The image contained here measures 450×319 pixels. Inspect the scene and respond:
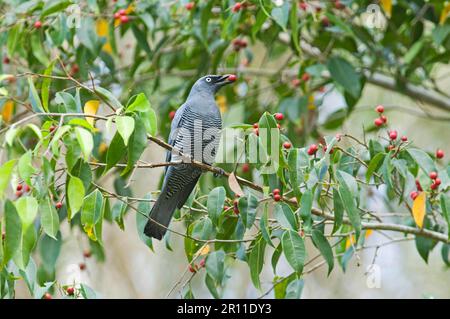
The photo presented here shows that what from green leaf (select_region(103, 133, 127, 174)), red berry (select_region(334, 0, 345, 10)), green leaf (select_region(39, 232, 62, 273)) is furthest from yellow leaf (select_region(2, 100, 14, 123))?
green leaf (select_region(103, 133, 127, 174))

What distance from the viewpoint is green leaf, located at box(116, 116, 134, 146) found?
2.79 metres

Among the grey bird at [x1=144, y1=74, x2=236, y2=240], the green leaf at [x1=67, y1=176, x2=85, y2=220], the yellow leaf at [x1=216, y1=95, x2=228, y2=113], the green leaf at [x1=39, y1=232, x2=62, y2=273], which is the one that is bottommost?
the yellow leaf at [x1=216, y1=95, x2=228, y2=113]

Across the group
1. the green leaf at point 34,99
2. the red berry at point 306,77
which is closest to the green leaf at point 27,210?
the green leaf at point 34,99

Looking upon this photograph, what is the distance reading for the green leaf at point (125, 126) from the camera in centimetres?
279

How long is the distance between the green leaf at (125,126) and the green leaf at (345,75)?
2.69 meters

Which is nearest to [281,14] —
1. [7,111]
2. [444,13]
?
[444,13]

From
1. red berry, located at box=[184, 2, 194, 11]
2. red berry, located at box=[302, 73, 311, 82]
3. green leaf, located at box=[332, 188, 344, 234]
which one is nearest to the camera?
green leaf, located at box=[332, 188, 344, 234]

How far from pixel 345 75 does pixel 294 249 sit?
2.42m

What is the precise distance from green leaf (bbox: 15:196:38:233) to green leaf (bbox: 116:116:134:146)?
0.40m

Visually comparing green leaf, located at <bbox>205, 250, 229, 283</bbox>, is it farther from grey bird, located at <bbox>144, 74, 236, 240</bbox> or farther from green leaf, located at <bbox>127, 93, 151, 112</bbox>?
green leaf, located at <bbox>127, 93, 151, 112</bbox>

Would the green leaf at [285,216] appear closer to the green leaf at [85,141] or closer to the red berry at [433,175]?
the red berry at [433,175]

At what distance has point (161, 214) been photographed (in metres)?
4.34

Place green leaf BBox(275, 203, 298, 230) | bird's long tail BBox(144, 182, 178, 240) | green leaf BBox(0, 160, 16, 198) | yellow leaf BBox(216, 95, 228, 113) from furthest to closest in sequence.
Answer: yellow leaf BBox(216, 95, 228, 113) < bird's long tail BBox(144, 182, 178, 240) < green leaf BBox(275, 203, 298, 230) < green leaf BBox(0, 160, 16, 198)

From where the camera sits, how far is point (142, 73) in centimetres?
639
